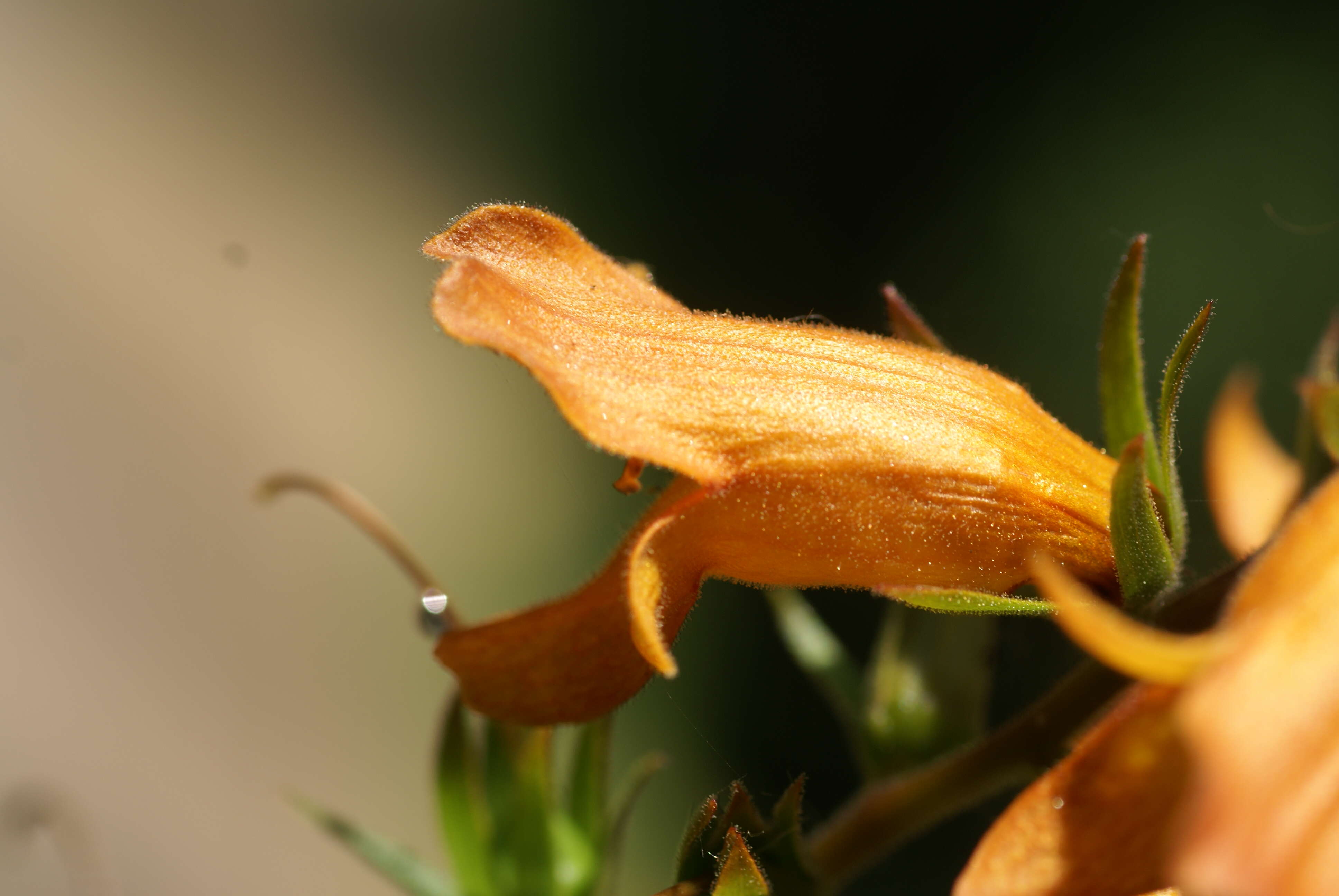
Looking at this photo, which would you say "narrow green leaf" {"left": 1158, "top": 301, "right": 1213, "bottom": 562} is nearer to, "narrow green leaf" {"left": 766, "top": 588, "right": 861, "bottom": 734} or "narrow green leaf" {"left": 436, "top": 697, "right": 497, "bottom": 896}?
"narrow green leaf" {"left": 766, "top": 588, "right": 861, "bottom": 734}

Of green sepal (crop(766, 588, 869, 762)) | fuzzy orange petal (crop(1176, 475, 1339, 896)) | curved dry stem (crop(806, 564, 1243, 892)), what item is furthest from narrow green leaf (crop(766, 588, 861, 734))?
fuzzy orange petal (crop(1176, 475, 1339, 896))

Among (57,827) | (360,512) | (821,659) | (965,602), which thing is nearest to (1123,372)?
(965,602)

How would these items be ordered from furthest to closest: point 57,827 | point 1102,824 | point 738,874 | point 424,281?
1. point 424,281
2. point 57,827
3. point 738,874
4. point 1102,824

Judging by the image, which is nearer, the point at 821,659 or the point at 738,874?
the point at 738,874

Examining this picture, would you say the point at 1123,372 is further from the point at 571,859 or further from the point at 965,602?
the point at 571,859

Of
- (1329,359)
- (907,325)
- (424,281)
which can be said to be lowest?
(1329,359)

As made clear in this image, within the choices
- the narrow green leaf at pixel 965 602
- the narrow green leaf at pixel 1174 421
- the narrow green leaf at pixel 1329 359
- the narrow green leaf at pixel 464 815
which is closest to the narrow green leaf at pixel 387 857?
A: the narrow green leaf at pixel 464 815

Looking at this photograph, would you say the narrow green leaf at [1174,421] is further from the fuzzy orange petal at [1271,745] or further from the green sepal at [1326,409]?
the fuzzy orange petal at [1271,745]

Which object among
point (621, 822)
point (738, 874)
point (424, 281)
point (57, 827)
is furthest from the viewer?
point (424, 281)
